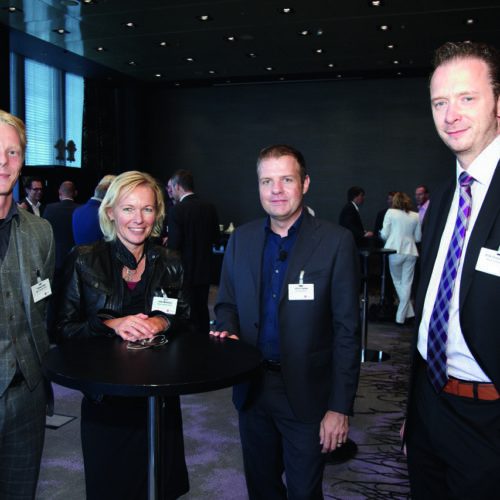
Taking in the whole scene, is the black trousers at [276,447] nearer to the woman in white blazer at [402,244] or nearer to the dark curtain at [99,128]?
the woman in white blazer at [402,244]

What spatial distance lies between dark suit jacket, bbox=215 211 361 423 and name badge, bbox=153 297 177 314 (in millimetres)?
293

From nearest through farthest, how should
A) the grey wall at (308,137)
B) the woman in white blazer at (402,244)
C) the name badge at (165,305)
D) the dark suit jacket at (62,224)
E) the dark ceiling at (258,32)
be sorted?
the name badge at (165,305) < the dark suit jacket at (62,224) < the woman in white blazer at (402,244) < the dark ceiling at (258,32) < the grey wall at (308,137)

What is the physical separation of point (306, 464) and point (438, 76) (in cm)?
129

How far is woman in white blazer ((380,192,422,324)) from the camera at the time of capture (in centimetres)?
648

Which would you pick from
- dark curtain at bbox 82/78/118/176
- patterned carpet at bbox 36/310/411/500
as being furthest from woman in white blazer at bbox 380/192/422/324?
dark curtain at bbox 82/78/118/176

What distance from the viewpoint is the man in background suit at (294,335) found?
5.72 ft

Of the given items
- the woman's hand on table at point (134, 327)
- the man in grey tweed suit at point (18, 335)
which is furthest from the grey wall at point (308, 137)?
the man in grey tweed suit at point (18, 335)

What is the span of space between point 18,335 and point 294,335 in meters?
0.91

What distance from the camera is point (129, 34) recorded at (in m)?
7.92

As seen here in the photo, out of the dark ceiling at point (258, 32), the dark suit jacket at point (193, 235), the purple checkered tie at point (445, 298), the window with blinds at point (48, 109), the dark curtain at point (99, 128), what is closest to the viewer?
the purple checkered tie at point (445, 298)

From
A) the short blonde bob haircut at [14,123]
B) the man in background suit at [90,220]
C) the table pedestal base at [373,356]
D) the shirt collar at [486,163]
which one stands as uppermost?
the short blonde bob haircut at [14,123]

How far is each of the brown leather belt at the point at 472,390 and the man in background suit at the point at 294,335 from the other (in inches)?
16.8

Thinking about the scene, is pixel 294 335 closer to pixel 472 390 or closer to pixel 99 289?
pixel 472 390

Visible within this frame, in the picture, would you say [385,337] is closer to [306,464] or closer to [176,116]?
[306,464]
